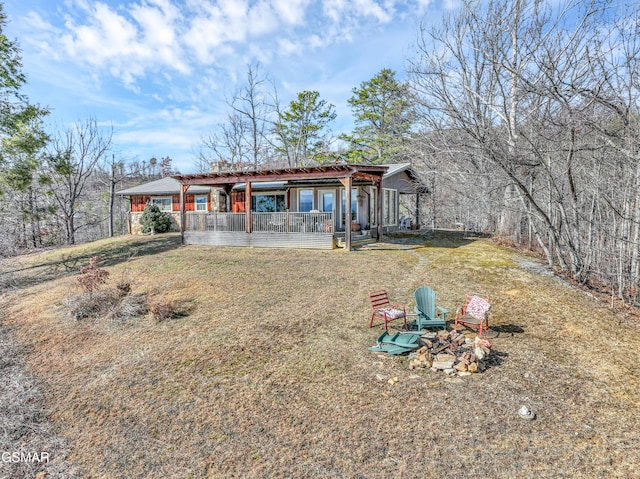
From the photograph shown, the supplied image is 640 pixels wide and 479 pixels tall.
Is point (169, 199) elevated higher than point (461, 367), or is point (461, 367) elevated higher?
point (169, 199)

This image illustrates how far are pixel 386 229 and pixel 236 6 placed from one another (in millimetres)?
12111

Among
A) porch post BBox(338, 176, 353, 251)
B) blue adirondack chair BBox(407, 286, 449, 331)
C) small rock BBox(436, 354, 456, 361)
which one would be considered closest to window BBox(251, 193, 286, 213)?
porch post BBox(338, 176, 353, 251)

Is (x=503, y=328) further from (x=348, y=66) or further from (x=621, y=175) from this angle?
(x=348, y=66)

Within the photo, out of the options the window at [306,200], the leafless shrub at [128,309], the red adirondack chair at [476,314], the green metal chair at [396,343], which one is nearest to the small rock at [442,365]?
the green metal chair at [396,343]

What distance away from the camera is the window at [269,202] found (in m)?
17.8

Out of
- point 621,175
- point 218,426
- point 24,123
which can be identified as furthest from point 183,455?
point 24,123

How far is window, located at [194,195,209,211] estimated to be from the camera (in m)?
20.5

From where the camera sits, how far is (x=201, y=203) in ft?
67.8

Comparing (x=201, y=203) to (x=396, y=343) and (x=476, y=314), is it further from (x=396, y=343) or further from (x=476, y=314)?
(x=476, y=314)

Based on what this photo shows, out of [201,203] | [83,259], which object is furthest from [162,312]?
[201,203]

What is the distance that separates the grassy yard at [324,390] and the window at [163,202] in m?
13.5

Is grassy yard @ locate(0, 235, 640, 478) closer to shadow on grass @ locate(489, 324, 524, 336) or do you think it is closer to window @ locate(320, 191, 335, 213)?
shadow on grass @ locate(489, 324, 524, 336)

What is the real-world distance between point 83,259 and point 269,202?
9183 millimetres

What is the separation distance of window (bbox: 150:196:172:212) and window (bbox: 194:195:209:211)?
219 cm
